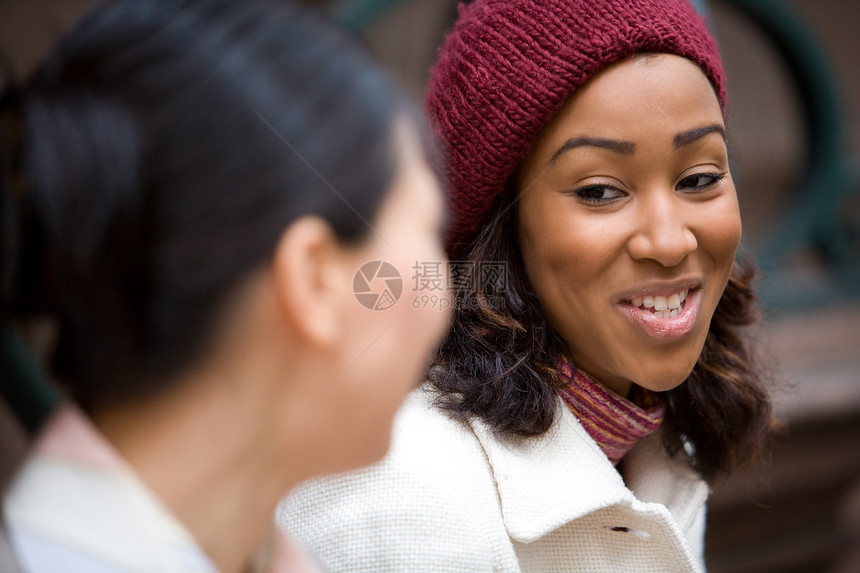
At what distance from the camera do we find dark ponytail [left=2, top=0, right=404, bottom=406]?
0.73m

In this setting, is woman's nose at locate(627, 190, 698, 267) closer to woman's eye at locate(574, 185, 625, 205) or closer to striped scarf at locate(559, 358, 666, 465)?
woman's eye at locate(574, 185, 625, 205)

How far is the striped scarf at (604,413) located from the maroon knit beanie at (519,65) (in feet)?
0.92

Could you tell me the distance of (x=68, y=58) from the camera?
0.77 metres

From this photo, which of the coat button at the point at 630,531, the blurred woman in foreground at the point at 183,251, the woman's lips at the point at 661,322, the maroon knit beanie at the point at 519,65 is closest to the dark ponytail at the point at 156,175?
the blurred woman in foreground at the point at 183,251

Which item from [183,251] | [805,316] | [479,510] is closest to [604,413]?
[479,510]

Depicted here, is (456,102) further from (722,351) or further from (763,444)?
(763,444)

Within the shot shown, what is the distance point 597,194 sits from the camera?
1193mm

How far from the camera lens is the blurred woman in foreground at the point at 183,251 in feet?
2.41

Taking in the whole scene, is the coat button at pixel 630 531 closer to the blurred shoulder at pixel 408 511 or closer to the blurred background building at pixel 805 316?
the blurred shoulder at pixel 408 511

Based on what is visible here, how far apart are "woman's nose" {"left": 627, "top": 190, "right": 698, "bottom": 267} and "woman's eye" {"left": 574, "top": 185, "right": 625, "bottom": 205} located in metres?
0.03

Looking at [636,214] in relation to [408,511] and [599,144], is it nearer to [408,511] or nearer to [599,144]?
[599,144]

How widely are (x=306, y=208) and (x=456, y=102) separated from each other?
0.53 metres

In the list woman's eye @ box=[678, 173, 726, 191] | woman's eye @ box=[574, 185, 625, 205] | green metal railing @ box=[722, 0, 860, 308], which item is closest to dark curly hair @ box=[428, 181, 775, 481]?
woman's eye @ box=[574, 185, 625, 205]

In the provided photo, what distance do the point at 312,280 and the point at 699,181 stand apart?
2.09ft
